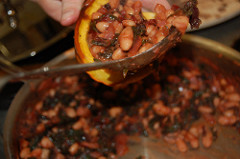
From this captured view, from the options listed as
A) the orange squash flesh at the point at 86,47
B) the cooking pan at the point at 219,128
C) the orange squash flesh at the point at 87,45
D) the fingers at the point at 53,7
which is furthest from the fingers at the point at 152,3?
the fingers at the point at 53,7

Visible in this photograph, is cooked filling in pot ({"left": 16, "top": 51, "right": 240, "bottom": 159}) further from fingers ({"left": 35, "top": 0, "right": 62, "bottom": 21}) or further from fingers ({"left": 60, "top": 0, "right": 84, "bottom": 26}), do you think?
fingers ({"left": 60, "top": 0, "right": 84, "bottom": 26})

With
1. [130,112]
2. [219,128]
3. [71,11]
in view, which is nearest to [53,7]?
[71,11]

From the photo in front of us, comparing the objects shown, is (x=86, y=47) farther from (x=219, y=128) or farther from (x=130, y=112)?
(x=219, y=128)

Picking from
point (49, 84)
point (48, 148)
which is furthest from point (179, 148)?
point (49, 84)

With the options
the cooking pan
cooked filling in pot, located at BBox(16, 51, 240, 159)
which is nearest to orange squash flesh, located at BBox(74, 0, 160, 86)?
the cooking pan

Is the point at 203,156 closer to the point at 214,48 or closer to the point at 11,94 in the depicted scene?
the point at 214,48

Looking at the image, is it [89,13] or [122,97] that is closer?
[89,13]
